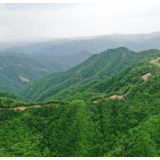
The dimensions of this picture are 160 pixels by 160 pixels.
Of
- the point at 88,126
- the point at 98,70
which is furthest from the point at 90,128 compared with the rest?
the point at 98,70

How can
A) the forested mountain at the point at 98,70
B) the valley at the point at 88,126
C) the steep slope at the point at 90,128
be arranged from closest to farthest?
the steep slope at the point at 90,128 → the valley at the point at 88,126 → the forested mountain at the point at 98,70

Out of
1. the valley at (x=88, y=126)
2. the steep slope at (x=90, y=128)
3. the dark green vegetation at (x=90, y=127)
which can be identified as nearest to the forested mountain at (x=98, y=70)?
the valley at (x=88, y=126)

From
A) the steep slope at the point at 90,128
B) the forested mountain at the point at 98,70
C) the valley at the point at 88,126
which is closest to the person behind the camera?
the steep slope at the point at 90,128

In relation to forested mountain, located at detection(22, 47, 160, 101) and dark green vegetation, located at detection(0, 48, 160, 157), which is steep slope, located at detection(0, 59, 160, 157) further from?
forested mountain, located at detection(22, 47, 160, 101)

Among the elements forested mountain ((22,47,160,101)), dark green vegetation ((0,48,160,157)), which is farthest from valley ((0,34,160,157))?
forested mountain ((22,47,160,101))

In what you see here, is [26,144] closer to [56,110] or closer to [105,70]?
[56,110]

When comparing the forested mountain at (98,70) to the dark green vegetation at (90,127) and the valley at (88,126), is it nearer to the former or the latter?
the valley at (88,126)

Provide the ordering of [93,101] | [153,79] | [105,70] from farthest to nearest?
[105,70]
[153,79]
[93,101]

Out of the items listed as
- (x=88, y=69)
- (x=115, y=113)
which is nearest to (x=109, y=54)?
(x=88, y=69)

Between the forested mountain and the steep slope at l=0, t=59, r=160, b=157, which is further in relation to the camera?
the forested mountain

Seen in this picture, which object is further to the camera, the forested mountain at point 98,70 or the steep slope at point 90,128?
the forested mountain at point 98,70

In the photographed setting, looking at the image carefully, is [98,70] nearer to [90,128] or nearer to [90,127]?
[90,127]
